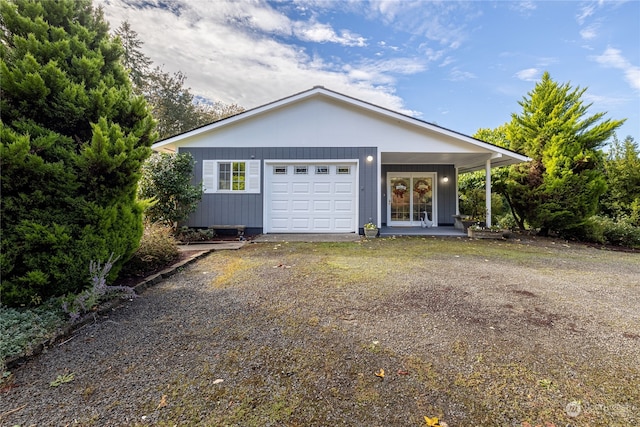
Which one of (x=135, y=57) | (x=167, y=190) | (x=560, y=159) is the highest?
(x=135, y=57)

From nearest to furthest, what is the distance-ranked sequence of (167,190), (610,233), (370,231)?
(167,190) < (370,231) < (610,233)

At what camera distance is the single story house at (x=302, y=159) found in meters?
9.18

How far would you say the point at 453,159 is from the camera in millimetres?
10836

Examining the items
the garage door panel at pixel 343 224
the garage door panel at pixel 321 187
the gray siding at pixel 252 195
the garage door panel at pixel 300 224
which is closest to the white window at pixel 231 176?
the gray siding at pixel 252 195

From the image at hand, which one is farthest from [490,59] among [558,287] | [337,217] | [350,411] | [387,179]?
[350,411]

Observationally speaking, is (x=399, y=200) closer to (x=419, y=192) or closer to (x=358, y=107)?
(x=419, y=192)

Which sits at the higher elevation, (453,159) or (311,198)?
(453,159)

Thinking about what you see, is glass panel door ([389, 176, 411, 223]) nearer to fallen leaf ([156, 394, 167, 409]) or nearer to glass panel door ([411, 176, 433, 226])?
glass panel door ([411, 176, 433, 226])

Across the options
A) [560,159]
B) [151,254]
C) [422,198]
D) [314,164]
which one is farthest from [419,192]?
[151,254]

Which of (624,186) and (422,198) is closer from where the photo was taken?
(624,186)

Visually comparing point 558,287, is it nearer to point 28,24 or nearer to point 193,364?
point 193,364

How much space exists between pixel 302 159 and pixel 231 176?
2409mm

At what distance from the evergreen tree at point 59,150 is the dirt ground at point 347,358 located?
0.85m

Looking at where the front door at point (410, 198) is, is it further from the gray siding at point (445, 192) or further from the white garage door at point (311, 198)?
the white garage door at point (311, 198)
